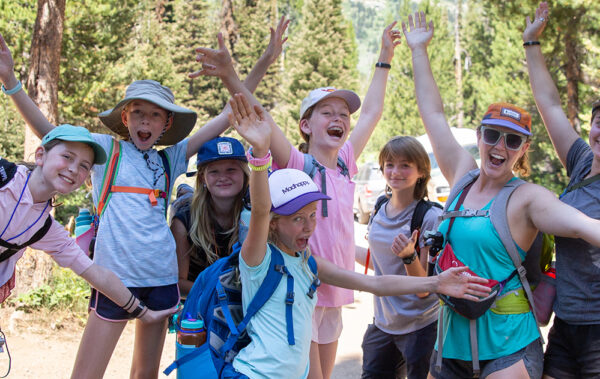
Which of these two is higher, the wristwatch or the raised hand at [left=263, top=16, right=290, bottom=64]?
the raised hand at [left=263, top=16, right=290, bottom=64]

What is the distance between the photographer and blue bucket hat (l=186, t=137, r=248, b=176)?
331 cm

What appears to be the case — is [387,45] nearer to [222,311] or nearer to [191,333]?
[222,311]

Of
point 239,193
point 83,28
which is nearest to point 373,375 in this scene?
point 239,193

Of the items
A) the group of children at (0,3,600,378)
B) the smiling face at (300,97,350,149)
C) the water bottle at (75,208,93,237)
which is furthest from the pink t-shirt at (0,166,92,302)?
the smiling face at (300,97,350,149)

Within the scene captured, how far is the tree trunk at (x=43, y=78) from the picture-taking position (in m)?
7.04

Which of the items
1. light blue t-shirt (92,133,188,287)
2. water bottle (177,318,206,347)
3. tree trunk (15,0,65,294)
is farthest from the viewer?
tree trunk (15,0,65,294)

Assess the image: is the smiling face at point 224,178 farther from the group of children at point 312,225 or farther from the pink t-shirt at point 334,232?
the pink t-shirt at point 334,232

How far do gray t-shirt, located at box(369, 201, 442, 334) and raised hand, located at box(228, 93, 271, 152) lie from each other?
148cm

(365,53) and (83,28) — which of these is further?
(365,53)

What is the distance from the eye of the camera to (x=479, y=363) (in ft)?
9.00

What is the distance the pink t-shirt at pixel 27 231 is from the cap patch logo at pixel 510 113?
7.54 ft

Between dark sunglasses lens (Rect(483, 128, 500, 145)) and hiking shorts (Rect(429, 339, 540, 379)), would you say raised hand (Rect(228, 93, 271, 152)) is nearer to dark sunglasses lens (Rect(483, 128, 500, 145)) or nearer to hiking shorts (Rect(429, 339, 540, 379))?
dark sunglasses lens (Rect(483, 128, 500, 145))

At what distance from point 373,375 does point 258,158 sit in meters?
2.06

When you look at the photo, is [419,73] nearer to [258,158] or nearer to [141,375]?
[258,158]
